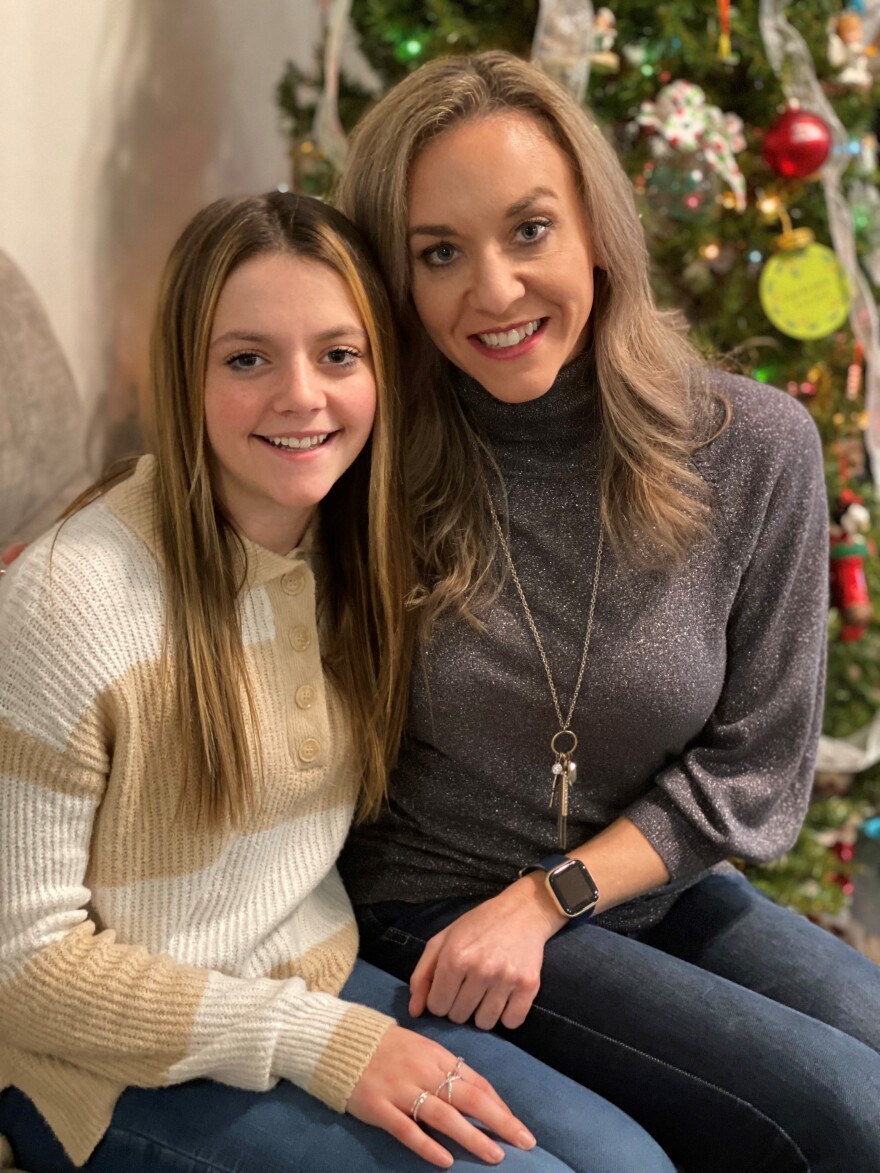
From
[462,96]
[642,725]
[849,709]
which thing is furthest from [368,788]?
[849,709]

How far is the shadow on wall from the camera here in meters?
1.93

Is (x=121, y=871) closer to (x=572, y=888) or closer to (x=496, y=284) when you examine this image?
(x=572, y=888)

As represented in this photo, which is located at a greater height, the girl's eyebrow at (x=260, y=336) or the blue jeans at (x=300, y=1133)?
the girl's eyebrow at (x=260, y=336)

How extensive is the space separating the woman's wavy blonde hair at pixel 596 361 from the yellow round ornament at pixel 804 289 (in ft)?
1.99

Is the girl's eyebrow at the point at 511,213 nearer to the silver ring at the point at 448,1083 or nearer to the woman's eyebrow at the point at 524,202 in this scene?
the woman's eyebrow at the point at 524,202

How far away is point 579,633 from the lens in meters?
1.36

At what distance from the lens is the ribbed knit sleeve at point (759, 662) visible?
1.37 meters

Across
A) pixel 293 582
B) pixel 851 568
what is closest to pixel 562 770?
pixel 293 582

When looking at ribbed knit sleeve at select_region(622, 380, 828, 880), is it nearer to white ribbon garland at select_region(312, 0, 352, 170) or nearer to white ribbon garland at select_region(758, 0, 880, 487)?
white ribbon garland at select_region(758, 0, 880, 487)

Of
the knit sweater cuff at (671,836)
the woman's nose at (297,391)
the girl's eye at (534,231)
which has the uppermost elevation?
the girl's eye at (534,231)

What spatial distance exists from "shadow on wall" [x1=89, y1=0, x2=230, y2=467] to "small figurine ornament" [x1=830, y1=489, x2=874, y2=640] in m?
1.20

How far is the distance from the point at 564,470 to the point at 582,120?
1.26 feet

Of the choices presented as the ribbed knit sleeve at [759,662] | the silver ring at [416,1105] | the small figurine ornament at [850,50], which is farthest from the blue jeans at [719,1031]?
the small figurine ornament at [850,50]

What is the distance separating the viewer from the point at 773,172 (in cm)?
200
